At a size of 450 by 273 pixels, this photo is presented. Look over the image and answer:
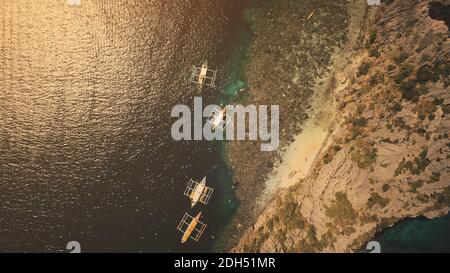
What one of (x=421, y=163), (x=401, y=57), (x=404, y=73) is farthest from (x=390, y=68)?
(x=421, y=163)

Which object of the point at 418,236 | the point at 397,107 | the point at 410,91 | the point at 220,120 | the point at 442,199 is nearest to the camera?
the point at 442,199

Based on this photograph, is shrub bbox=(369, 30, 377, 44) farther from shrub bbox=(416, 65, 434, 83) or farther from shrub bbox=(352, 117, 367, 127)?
shrub bbox=(352, 117, 367, 127)

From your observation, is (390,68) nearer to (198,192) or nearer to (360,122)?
(360,122)

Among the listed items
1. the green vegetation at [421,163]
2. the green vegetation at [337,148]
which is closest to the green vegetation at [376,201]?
the green vegetation at [421,163]

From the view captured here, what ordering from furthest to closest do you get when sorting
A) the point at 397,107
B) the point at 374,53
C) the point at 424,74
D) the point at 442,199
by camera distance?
the point at 374,53 < the point at 397,107 < the point at 424,74 < the point at 442,199

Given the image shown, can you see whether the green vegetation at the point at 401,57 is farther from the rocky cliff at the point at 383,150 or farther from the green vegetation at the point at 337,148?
the green vegetation at the point at 337,148

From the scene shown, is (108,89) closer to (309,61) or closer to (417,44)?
(309,61)
